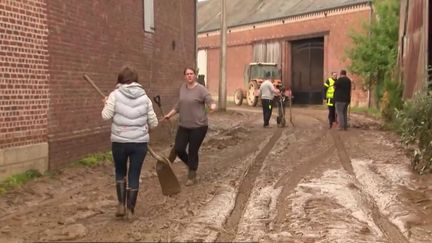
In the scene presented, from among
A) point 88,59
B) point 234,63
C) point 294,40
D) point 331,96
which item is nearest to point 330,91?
point 331,96

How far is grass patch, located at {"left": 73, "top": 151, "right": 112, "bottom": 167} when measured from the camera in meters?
10.9

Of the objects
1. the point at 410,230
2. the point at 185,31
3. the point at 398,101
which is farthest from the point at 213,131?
the point at 410,230

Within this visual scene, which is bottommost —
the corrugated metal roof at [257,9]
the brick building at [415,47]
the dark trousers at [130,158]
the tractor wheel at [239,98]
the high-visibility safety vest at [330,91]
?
the tractor wheel at [239,98]

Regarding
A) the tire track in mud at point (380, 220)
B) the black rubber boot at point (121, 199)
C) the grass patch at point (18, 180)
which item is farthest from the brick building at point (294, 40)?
the black rubber boot at point (121, 199)

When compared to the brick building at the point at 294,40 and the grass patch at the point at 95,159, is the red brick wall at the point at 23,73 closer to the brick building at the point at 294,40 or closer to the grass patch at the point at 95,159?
the grass patch at the point at 95,159

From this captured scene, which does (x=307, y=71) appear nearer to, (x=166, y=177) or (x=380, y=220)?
(x=166, y=177)

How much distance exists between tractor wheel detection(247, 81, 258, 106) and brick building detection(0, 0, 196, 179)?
20013 mm

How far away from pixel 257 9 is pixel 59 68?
126 feet

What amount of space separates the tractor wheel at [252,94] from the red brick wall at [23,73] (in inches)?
983

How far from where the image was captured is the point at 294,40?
1559 inches

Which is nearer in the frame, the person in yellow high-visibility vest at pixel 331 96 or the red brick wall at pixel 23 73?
the red brick wall at pixel 23 73

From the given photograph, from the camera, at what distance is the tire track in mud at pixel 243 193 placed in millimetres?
6297

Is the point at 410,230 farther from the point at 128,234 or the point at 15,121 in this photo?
the point at 15,121

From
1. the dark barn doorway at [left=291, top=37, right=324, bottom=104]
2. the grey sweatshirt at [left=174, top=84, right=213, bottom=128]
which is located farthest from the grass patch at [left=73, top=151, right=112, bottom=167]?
the dark barn doorway at [left=291, top=37, right=324, bottom=104]
